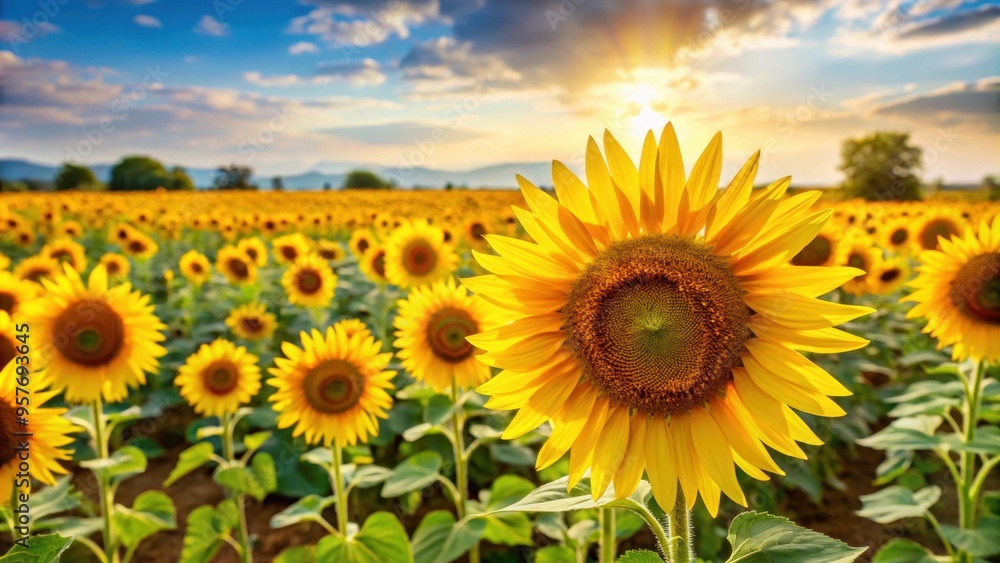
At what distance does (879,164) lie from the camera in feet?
139

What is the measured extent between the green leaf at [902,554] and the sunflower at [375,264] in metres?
6.06

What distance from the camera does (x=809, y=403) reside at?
1.48 metres

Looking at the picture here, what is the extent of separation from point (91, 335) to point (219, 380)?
3.77ft

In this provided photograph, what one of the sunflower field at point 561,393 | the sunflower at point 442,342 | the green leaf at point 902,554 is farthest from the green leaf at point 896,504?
the sunflower at point 442,342

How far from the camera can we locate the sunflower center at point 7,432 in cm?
224

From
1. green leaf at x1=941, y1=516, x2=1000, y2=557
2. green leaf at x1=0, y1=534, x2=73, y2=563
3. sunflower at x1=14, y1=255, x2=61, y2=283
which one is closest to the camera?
green leaf at x1=0, y1=534, x2=73, y2=563

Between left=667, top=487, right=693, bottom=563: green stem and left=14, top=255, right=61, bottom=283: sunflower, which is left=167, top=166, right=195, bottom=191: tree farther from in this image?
left=667, top=487, right=693, bottom=563: green stem

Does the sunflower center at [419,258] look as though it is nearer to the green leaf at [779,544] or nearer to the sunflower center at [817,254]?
the sunflower center at [817,254]

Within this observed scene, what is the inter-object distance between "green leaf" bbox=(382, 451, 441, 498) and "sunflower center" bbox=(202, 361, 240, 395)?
5.54 feet

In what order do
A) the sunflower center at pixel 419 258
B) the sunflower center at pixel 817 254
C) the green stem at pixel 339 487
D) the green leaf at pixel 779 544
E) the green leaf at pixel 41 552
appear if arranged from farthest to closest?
1. the sunflower center at pixel 419 258
2. the sunflower center at pixel 817 254
3. the green stem at pixel 339 487
4. the green leaf at pixel 41 552
5. the green leaf at pixel 779 544

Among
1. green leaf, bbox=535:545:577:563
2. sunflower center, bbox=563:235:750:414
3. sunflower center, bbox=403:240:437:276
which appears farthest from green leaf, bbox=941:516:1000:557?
sunflower center, bbox=403:240:437:276

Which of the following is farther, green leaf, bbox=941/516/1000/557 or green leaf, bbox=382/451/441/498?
green leaf, bbox=382/451/441/498

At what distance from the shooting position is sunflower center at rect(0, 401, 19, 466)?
7.36ft

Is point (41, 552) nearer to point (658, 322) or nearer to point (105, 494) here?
point (658, 322)
